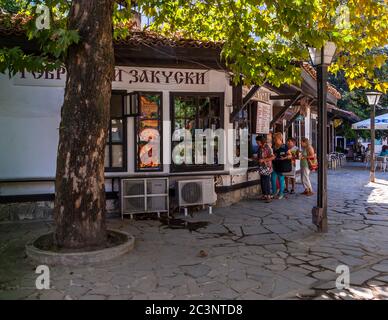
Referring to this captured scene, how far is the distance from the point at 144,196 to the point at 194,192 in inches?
40.7

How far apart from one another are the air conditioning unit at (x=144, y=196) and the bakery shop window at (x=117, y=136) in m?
0.60

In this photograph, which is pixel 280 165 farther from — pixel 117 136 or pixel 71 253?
pixel 71 253

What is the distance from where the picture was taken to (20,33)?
666cm

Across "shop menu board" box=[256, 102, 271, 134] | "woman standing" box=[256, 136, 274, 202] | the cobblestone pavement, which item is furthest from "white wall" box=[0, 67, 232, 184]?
"shop menu board" box=[256, 102, 271, 134]

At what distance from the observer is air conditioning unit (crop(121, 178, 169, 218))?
7.88 meters

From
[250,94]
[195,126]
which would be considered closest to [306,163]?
[250,94]

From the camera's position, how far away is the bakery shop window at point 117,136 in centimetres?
828

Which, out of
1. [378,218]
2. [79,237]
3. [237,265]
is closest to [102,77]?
[79,237]

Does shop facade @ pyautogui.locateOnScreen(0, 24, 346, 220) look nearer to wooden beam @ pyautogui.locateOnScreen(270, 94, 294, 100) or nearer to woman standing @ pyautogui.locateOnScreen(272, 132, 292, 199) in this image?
woman standing @ pyautogui.locateOnScreen(272, 132, 292, 199)

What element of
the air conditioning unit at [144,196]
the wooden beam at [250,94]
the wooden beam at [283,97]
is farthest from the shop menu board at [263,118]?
the air conditioning unit at [144,196]

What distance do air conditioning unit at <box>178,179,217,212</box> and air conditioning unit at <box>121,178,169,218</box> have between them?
1.02ft

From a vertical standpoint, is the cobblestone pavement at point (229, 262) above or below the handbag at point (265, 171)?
below

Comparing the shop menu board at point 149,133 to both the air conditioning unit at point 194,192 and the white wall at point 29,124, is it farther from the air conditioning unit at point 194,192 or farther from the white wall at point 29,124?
the white wall at point 29,124

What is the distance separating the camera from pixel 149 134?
336 inches
